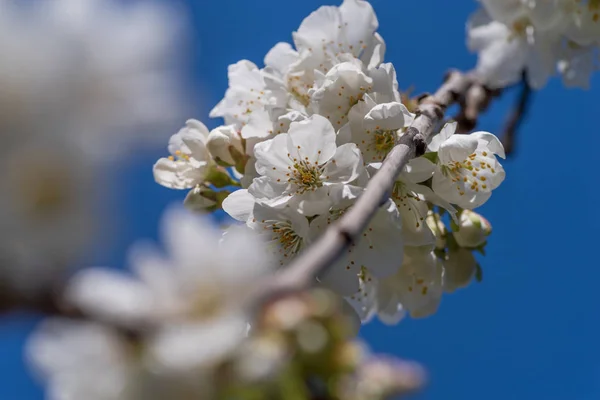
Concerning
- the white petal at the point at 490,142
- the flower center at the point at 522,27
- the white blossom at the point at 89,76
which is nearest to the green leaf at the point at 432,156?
the white petal at the point at 490,142

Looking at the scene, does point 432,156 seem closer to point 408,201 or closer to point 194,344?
point 408,201

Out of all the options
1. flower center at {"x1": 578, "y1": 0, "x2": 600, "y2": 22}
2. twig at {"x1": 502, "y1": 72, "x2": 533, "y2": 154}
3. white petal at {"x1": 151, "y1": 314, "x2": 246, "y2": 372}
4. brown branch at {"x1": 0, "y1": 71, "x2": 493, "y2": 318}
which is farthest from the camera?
twig at {"x1": 502, "y1": 72, "x2": 533, "y2": 154}

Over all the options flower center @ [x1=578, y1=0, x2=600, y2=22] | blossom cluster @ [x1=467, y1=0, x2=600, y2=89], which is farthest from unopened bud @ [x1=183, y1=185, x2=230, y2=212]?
flower center @ [x1=578, y1=0, x2=600, y2=22]

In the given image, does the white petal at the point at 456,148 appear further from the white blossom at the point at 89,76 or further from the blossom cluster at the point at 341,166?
the white blossom at the point at 89,76

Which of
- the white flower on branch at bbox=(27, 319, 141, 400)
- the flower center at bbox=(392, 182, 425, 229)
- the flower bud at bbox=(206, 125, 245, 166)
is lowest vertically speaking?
the white flower on branch at bbox=(27, 319, 141, 400)

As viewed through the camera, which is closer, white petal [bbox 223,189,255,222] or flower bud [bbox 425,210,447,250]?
white petal [bbox 223,189,255,222]

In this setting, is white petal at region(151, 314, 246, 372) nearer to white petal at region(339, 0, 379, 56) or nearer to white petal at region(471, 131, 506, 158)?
white petal at region(471, 131, 506, 158)

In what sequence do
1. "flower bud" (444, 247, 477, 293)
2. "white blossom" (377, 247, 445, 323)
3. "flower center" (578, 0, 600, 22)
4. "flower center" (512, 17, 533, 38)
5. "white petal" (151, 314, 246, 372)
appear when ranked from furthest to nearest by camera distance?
"flower center" (512, 17, 533, 38), "flower center" (578, 0, 600, 22), "flower bud" (444, 247, 477, 293), "white blossom" (377, 247, 445, 323), "white petal" (151, 314, 246, 372)

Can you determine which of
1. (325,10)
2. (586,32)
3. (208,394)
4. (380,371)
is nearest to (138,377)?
(208,394)

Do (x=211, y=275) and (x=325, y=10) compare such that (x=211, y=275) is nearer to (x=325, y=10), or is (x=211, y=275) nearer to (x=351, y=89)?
(x=351, y=89)
